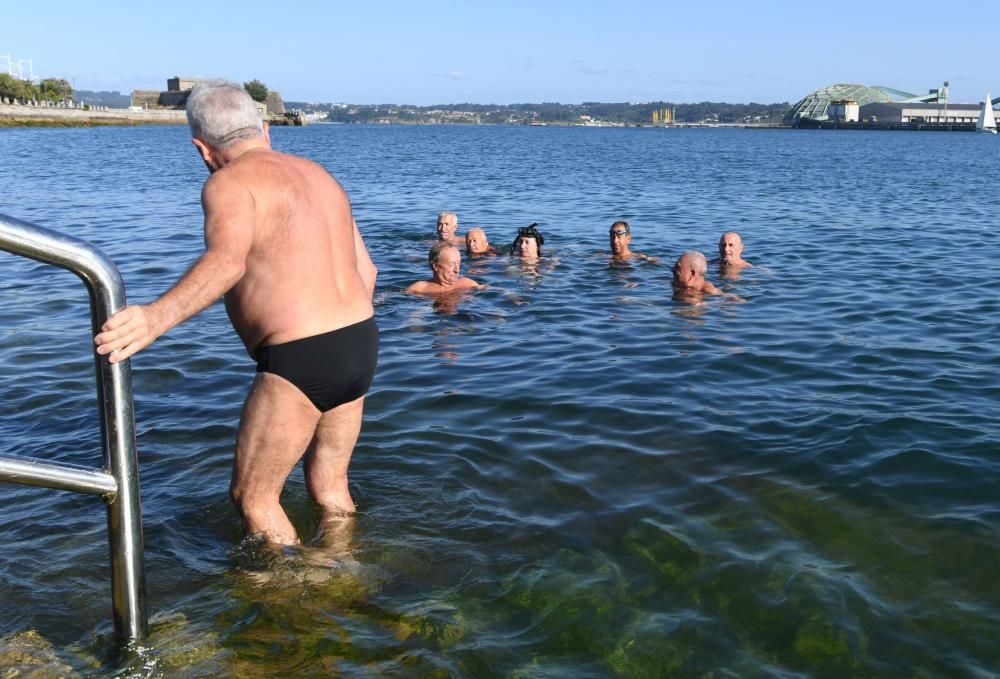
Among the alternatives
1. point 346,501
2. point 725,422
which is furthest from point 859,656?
point 725,422

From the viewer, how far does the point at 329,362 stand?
3.66 m

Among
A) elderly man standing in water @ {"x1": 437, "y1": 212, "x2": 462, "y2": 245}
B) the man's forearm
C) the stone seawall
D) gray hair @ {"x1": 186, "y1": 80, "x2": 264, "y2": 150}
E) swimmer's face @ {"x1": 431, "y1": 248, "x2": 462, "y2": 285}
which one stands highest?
the stone seawall

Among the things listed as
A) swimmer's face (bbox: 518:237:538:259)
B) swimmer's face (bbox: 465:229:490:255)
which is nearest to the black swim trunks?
swimmer's face (bbox: 518:237:538:259)

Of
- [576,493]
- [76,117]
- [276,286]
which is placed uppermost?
[76,117]

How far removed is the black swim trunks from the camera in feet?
11.7

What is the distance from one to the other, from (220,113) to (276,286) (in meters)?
0.70

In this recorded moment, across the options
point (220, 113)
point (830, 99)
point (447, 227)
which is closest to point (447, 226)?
point (447, 227)

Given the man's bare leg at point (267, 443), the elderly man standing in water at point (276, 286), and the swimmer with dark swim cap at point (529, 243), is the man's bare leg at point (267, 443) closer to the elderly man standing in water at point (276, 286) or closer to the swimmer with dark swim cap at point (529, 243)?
the elderly man standing in water at point (276, 286)

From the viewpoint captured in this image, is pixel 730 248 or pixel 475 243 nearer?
pixel 730 248

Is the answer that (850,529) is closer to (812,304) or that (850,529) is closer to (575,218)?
(812,304)

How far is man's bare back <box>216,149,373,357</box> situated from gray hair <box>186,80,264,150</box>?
111mm

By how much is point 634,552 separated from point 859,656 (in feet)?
3.92

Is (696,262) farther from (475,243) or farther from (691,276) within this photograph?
(475,243)

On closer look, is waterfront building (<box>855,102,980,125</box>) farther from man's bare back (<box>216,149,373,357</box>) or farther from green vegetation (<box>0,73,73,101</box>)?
man's bare back (<box>216,149,373,357</box>)
